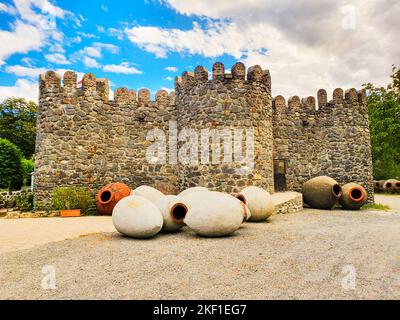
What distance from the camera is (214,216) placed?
5836mm

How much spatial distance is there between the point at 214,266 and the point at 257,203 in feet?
12.7

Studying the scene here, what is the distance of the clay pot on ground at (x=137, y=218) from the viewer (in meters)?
5.70

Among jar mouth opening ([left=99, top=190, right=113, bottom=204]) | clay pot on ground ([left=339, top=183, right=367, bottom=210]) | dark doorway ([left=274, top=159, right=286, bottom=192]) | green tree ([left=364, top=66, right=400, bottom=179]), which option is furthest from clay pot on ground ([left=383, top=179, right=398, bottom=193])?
jar mouth opening ([left=99, top=190, right=113, bottom=204])

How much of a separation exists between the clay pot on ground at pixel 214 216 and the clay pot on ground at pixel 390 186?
806 inches

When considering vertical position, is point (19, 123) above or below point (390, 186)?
above

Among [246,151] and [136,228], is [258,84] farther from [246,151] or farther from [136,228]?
[136,228]

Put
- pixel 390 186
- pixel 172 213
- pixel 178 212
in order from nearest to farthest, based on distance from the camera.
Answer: pixel 172 213
pixel 178 212
pixel 390 186

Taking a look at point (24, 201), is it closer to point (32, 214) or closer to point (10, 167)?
point (32, 214)

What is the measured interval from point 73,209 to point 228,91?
22.3 ft

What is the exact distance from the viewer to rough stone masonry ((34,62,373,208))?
10.4m

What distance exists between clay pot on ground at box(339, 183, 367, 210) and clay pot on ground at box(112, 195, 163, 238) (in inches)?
318

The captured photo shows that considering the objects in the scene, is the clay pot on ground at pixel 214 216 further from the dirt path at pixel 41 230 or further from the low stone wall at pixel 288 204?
the low stone wall at pixel 288 204

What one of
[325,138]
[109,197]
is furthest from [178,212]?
[325,138]

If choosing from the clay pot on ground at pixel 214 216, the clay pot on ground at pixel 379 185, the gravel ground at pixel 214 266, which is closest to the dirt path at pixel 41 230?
the gravel ground at pixel 214 266
